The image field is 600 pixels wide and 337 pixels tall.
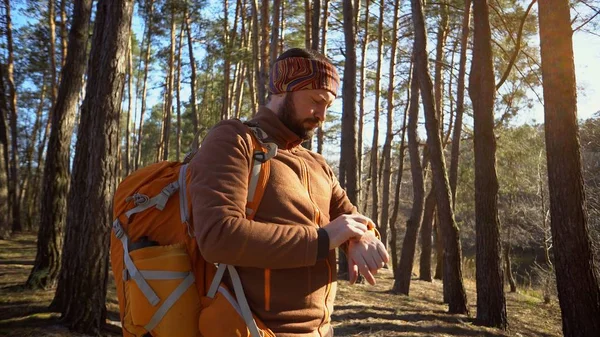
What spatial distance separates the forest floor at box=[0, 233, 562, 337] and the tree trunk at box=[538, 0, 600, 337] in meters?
1.83

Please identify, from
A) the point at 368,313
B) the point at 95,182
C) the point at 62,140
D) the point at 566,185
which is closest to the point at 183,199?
the point at 95,182

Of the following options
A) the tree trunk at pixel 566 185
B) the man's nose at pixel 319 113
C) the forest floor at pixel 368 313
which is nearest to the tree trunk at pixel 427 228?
the forest floor at pixel 368 313

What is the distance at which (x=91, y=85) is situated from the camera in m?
4.84

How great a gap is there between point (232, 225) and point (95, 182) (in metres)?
4.05

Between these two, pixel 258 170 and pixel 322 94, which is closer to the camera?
pixel 258 170

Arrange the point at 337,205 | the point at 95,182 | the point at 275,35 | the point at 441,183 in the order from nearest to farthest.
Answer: the point at 337,205, the point at 95,182, the point at 441,183, the point at 275,35

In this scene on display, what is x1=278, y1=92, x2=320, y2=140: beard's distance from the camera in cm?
152

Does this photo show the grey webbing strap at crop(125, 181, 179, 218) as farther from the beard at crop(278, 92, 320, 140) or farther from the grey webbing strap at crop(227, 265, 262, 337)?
the beard at crop(278, 92, 320, 140)

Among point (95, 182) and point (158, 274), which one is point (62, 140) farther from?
point (158, 274)

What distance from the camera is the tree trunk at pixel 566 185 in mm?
5086

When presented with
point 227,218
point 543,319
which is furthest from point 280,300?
point 543,319

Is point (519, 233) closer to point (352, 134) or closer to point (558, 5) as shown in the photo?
point (352, 134)

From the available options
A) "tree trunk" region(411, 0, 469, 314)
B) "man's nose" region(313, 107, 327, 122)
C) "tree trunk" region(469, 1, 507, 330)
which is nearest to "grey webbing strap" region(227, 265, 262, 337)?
"man's nose" region(313, 107, 327, 122)

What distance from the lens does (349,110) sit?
9.52 metres
